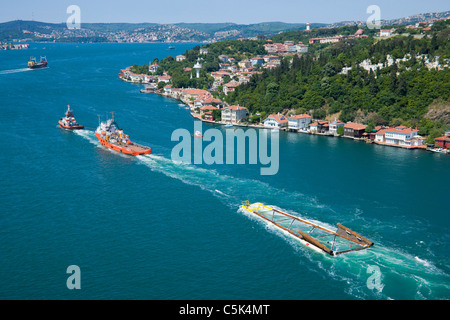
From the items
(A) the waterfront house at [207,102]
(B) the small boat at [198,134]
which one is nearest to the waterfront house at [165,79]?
(A) the waterfront house at [207,102]

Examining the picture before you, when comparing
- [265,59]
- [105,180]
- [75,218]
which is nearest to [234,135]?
[105,180]

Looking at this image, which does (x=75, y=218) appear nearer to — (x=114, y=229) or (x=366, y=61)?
(x=114, y=229)

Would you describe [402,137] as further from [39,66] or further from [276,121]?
[39,66]

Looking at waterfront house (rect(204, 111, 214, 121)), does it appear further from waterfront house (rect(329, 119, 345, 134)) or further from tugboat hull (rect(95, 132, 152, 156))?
tugboat hull (rect(95, 132, 152, 156))

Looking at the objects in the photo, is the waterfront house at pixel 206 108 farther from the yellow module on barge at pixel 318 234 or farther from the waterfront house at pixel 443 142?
the yellow module on barge at pixel 318 234

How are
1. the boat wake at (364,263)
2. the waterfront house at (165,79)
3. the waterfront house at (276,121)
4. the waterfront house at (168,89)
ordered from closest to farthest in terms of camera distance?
1. the boat wake at (364,263)
2. the waterfront house at (276,121)
3. the waterfront house at (168,89)
4. the waterfront house at (165,79)

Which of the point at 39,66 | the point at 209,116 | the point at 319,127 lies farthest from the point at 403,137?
the point at 39,66
